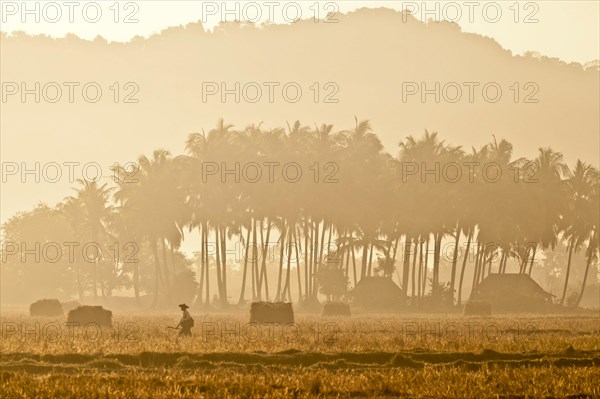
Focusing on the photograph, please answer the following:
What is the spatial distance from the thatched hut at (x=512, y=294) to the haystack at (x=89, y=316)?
44.2 meters

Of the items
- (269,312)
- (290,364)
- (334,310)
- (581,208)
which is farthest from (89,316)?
(581,208)

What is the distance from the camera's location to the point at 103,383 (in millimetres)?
22125

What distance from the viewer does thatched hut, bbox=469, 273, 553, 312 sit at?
87062mm

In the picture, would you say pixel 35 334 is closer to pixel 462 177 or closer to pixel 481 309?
pixel 481 309

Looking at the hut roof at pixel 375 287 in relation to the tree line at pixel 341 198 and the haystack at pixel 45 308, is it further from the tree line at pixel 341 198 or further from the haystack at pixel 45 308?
the haystack at pixel 45 308

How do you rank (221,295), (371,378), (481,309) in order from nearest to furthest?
1. (371,378)
2. (481,309)
3. (221,295)

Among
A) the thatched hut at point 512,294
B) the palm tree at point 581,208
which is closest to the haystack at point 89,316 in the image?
the thatched hut at point 512,294

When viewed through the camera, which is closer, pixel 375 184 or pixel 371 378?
Result: pixel 371 378

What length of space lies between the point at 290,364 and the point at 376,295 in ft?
201

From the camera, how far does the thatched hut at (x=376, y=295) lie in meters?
89.4

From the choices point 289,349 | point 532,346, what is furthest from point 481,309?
point 289,349

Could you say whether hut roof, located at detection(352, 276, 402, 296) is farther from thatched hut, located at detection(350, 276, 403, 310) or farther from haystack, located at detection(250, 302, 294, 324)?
haystack, located at detection(250, 302, 294, 324)

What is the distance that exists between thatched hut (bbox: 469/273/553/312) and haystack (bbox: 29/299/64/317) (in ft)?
118

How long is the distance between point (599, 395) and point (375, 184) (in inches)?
3088
